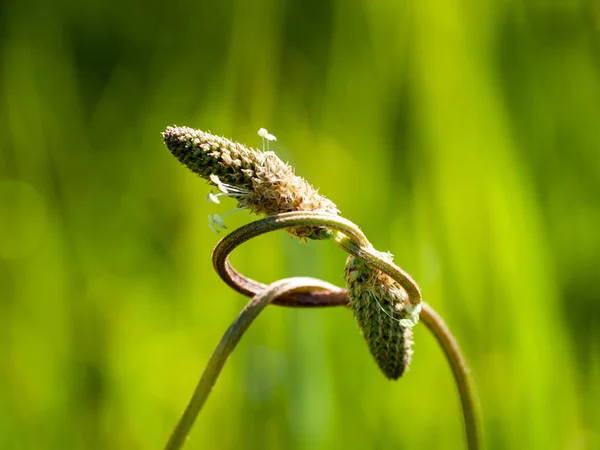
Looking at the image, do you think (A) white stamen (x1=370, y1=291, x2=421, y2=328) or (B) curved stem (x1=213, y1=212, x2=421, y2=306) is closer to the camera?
(B) curved stem (x1=213, y1=212, x2=421, y2=306)

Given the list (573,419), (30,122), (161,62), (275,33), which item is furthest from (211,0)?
(573,419)

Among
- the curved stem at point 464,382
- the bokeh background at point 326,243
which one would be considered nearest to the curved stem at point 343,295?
the curved stem at point 464,382

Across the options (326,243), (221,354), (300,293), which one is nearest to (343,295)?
(300,293)

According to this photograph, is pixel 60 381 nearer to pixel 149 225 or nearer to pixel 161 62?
pixel 149 225

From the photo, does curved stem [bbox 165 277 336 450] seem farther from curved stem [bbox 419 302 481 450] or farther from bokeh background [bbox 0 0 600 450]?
bokeh background [bbox 0 0 600 450]

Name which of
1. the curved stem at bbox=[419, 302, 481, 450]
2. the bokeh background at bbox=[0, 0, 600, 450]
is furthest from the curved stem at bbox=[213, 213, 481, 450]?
the bokeh background at bbox=[0, 0, 600, 450]

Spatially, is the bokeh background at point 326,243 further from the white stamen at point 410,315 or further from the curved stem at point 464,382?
the white stamen at point 410,315
